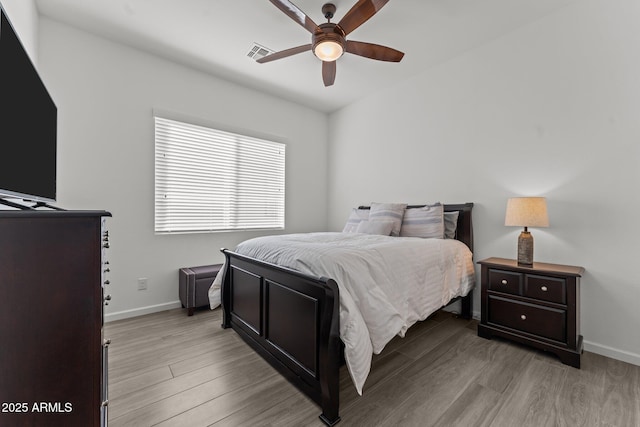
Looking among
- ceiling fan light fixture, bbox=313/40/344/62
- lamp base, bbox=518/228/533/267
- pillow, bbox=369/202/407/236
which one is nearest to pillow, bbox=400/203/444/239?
pillow, bbox=369/202/407/236

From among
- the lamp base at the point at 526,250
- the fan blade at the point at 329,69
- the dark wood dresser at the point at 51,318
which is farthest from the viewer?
the fan blade at the point at 329,69

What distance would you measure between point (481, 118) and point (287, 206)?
282 centimetres

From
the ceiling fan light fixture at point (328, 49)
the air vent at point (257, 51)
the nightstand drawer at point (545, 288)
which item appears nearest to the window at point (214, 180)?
the air vent at point (257, 51)

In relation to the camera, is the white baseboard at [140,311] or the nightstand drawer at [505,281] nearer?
the nightstand drawer at [505,281]

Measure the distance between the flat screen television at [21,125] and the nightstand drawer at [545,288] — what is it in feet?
10.6

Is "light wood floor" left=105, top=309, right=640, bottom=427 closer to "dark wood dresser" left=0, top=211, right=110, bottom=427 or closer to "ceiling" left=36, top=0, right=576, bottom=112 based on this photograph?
"dark wood dresser" left=0, top=211, right=110, bottom=427

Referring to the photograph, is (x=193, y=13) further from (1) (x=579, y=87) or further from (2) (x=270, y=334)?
(1) (x=579, y=87)

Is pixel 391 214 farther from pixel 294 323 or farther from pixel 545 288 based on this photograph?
pixel 294 323

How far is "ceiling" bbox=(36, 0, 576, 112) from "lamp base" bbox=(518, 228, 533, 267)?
204cm

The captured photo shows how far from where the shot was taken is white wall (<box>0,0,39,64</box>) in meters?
1.78

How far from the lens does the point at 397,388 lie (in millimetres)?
1798

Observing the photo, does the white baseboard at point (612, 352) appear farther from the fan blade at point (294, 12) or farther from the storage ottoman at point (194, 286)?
the storage ottoman at point (194, 286)

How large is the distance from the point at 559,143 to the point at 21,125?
369 centimetres

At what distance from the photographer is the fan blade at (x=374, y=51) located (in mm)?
2385
